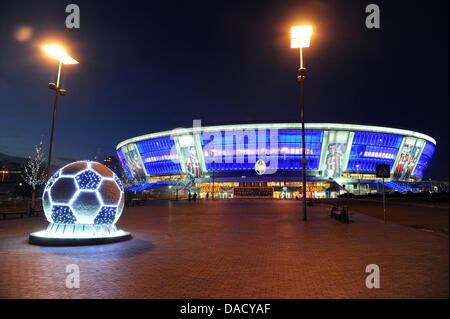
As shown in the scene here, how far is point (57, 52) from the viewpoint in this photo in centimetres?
1855

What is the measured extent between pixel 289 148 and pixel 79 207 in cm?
6906

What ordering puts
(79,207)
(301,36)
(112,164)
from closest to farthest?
(79,207), (301,36), (112,164)

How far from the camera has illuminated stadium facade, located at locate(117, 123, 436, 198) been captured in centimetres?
7338

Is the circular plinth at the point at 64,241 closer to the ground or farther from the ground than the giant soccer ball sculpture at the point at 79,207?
closer to the ground

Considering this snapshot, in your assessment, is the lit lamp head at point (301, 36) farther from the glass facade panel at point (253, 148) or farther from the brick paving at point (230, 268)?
the glass facade panel at point (253, 148)

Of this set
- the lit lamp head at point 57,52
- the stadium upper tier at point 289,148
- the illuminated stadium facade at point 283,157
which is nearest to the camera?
the lit lamp head at point 57,52

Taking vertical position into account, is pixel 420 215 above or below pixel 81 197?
below

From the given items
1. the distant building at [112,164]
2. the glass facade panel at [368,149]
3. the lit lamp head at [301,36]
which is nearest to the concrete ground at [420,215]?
the lit lamp head at [301,36]

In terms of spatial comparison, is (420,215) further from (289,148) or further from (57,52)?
(289,148)

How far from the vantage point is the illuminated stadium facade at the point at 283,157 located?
7338cm

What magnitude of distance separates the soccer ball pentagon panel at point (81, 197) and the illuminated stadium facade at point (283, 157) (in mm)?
60549

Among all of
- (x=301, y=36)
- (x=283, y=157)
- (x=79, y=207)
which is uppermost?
(x=301, y=36)

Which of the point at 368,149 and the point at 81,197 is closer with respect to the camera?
the point at 81,197

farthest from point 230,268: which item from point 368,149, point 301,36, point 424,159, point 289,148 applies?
point 424,159
